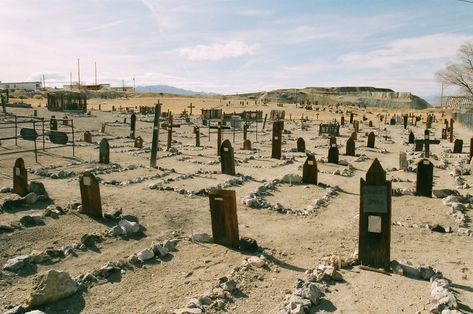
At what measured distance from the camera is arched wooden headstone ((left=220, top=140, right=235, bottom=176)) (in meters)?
17.1

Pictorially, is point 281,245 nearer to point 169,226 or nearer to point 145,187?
point 169,226

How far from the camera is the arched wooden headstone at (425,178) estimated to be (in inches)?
542

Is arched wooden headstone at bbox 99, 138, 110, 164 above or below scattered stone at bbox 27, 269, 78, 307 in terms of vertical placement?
→ above

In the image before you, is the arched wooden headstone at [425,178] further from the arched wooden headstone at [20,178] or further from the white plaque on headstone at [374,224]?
the arched wooden headstone at [20,178]

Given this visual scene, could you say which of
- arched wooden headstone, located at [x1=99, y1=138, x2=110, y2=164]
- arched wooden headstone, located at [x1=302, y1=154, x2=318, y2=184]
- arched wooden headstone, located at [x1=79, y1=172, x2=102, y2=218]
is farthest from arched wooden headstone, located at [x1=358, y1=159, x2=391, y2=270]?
arched wooden headstone, located at [x1=99, y1=138, x2=110, y2=164]

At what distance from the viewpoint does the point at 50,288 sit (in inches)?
256

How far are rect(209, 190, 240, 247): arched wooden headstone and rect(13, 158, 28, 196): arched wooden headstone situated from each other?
6437 millimetres

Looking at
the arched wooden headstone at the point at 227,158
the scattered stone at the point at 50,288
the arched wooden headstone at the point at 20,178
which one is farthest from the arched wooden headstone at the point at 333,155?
the scattered stone at the point at 50,288

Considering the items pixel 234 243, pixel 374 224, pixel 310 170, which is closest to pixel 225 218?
pixel 234 243

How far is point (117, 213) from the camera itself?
11.0 meters

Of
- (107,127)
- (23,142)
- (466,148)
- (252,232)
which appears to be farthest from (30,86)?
(252,232)

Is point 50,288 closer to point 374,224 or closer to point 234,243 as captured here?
point 234,243

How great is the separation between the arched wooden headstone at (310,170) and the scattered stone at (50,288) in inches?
399

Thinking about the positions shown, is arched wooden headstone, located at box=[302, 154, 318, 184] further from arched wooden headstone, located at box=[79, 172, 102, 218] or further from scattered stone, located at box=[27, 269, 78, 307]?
scattered stone, located at box=[27, 269, 78, 307]
